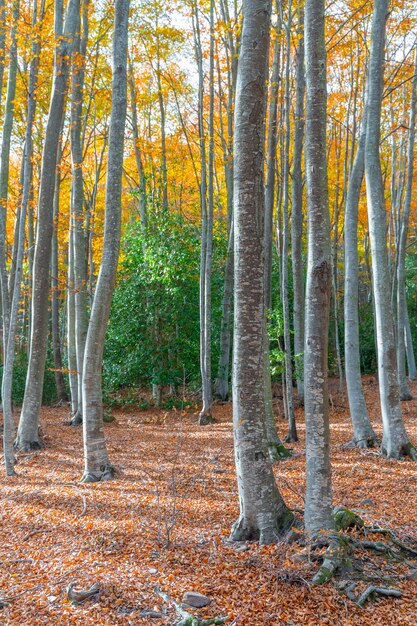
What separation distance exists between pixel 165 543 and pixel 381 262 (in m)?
4.92

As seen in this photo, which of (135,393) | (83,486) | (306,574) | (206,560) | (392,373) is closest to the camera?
(306,574)

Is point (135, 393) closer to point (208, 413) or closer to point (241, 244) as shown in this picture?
point (208, 413)

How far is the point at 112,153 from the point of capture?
6.89 meters

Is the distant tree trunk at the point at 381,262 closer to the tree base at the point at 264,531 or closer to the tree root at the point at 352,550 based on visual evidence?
the tree root at the point at 352,550

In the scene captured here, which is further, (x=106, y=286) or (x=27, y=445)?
(x=27, y=445)

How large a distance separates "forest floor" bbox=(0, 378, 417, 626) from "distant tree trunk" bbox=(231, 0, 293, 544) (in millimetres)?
349

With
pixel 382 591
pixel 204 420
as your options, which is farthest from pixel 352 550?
pixel 204 420

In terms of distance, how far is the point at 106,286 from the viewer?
671 centimetres

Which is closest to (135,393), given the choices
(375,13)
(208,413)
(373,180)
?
(208,413)

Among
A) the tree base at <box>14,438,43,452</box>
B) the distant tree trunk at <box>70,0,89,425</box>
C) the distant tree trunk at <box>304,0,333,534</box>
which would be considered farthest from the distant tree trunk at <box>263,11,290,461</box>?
the tree base at <box>14,438,43,452</box>

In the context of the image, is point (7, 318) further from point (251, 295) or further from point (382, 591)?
point (382, 591)

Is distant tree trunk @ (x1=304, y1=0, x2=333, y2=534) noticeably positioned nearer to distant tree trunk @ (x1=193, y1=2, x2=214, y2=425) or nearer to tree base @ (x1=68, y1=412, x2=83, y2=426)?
distant tree trunk @ (x1=193, y1=2, x2=214, y2=425)

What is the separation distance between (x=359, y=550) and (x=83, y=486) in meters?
3.82

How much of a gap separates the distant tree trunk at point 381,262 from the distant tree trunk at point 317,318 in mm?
3686
